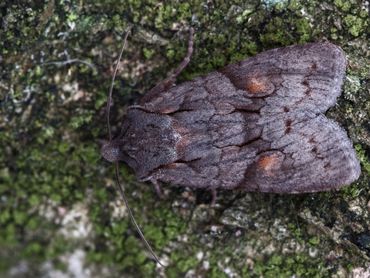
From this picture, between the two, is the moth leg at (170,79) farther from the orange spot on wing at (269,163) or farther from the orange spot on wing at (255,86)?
the orange spot on wing at (269,163)

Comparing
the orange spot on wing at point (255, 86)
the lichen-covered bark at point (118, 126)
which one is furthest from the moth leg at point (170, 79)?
the orange spot on wing at point (255, 86)

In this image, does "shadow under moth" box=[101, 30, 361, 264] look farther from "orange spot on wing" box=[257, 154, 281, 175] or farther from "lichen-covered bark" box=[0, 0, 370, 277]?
"lichen-covered bark" box=[0, 0, 370, 277]

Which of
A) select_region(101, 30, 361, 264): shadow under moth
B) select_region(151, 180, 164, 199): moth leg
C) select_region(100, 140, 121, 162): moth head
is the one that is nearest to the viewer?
select_region(101, 30, 361, 264): shadow under moth


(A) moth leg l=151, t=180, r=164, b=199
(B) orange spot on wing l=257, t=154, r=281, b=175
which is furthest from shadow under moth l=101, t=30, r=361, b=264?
(A) moth leg l=151, t=180, r=164, b=199

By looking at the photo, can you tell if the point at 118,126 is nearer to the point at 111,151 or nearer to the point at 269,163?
the point at 111,151

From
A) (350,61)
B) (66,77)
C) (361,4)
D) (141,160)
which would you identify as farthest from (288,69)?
(66,77)

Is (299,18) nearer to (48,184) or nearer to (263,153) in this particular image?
(263,153)
